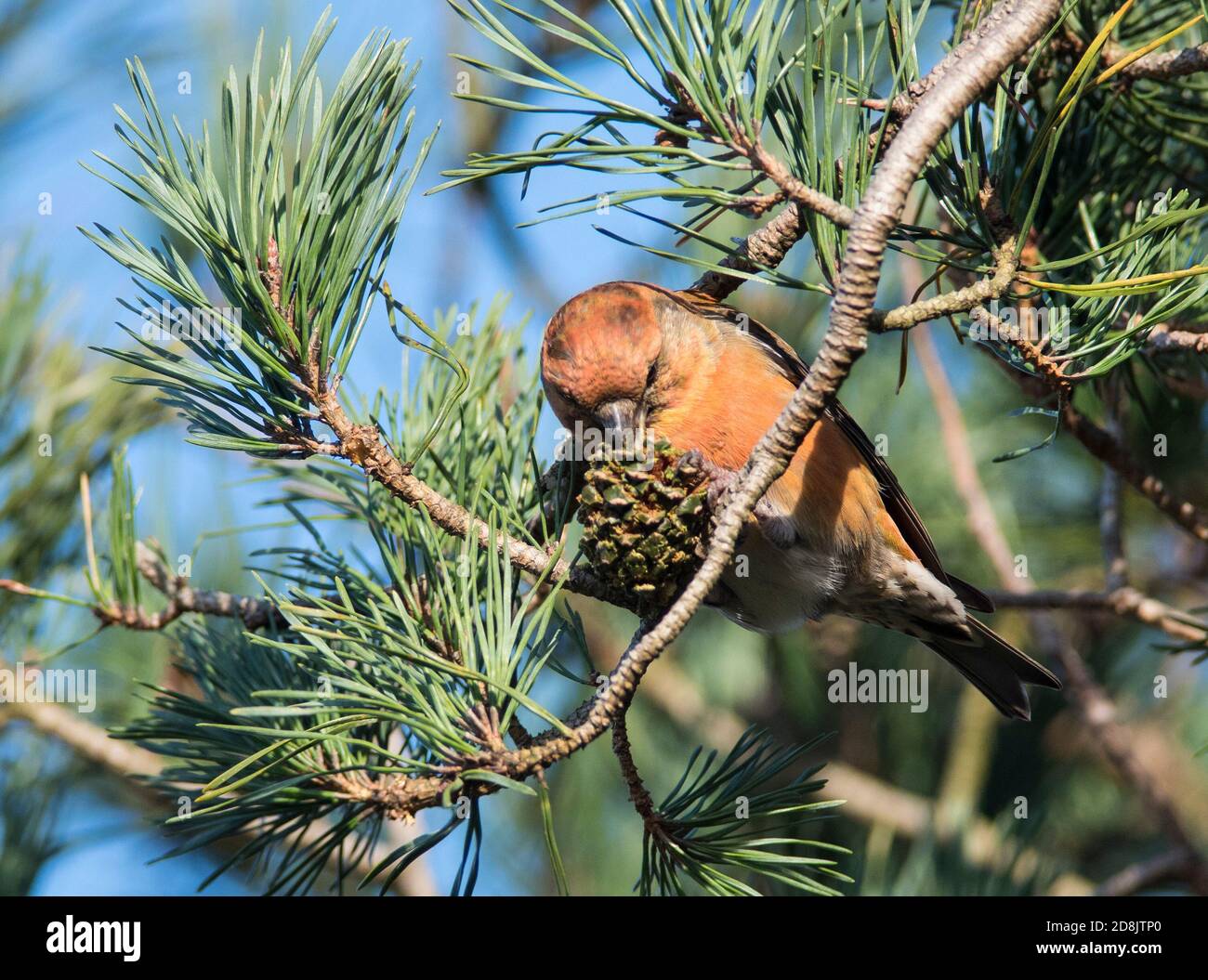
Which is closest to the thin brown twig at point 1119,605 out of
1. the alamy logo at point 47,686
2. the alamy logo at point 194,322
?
the alamy logo at point 194,322

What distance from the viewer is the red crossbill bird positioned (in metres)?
2.18

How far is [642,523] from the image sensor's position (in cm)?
152

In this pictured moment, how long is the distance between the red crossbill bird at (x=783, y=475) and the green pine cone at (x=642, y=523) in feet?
1.19

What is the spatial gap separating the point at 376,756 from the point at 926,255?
3.74 feet

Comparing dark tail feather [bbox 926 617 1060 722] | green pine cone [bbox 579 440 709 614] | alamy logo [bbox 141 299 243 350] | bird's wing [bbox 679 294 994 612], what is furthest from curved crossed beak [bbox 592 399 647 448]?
dark tail feather [bbox 926 617 1060 722]

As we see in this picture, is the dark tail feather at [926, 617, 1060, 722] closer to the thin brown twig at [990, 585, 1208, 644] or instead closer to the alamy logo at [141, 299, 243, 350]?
the thin brown twig at [990, 585, 1208, 644]

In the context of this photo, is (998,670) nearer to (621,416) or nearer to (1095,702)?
(1095,702)

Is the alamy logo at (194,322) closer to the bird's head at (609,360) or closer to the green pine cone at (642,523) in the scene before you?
the green pine cone at (642,523)

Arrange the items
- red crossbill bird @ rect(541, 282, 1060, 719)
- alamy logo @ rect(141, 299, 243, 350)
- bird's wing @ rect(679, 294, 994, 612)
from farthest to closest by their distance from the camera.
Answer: bird's wing @ rect(679, 294, 994, 612), red crossbill bird @ rect(541, 282, 1060, 719), alamy logo @ rect(141, 299, 243, 350)

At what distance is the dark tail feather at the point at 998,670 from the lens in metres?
2.60
